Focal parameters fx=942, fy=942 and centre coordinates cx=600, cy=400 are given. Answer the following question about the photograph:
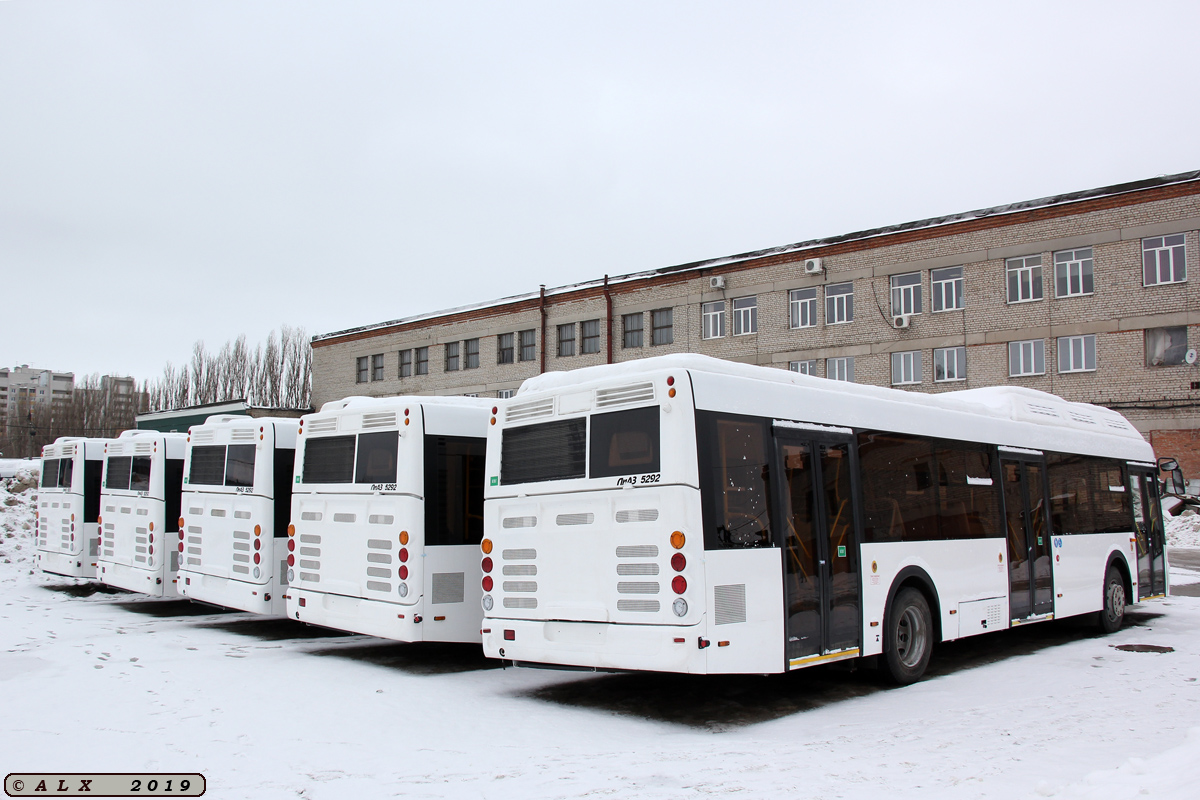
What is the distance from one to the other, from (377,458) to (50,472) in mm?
11375

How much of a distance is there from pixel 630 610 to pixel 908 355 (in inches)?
1179

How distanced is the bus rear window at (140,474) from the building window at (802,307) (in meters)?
27.3

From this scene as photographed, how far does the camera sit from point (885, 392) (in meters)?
10.2

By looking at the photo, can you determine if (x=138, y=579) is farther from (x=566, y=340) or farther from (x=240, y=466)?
(x=566, y=340)

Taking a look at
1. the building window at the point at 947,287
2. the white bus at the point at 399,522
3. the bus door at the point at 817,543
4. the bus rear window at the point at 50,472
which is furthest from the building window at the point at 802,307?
the bus door at the point at 817,543

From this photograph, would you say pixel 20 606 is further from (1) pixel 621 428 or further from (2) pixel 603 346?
(2) pixel 603 346

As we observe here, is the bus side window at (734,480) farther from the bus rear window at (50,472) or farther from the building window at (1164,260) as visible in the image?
the building window at (1164,260)

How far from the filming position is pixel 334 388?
56.2 metres

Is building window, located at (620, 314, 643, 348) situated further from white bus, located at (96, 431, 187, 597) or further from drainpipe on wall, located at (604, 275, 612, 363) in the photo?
white bus, located at (96, 431, 187, 597)

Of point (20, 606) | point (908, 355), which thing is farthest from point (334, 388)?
point (20, 606)

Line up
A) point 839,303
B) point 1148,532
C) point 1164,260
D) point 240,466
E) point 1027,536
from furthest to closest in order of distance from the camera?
1. point 839,303
2. point 1164,260
3. point 1148,532
4. point 240,466
5. point 1027,536

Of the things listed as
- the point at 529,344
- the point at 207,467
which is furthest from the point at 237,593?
the point at 529,344

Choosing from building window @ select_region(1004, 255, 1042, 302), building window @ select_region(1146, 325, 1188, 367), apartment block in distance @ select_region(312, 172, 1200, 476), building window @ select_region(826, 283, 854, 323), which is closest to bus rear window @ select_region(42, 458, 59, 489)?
apartment block in distance @ select_region(312, 172, 1200, 476)

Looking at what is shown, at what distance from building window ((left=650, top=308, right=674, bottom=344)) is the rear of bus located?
32409mm
